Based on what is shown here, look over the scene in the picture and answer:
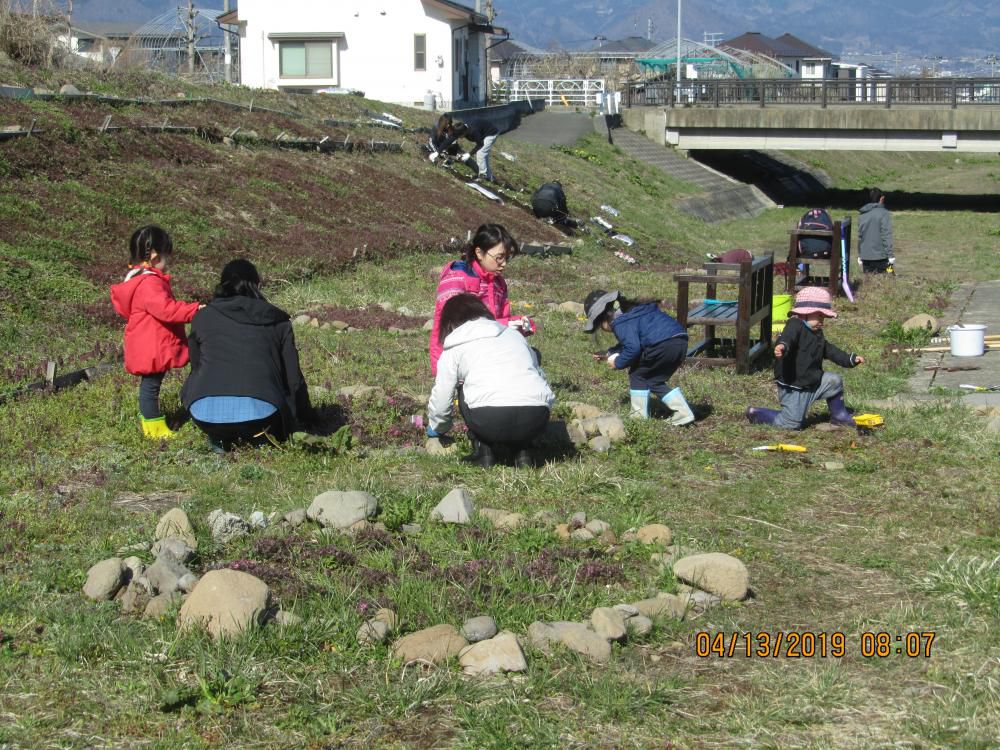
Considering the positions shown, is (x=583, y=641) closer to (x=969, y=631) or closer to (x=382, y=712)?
(x=382, y=712)

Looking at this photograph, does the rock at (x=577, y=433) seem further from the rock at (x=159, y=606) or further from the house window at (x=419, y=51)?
the house window at (x=419, y=51)

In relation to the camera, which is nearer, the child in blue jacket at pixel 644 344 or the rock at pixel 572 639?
the rock at pixel 572 639

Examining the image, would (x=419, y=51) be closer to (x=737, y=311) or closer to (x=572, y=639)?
(x=737, y=311)

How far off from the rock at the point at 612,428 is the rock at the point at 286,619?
12.0ft

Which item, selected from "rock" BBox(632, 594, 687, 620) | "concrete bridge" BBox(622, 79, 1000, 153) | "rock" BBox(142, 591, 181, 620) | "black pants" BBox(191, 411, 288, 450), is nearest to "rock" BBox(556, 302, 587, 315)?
"black pants" BBox(191, 411, 288, 450)

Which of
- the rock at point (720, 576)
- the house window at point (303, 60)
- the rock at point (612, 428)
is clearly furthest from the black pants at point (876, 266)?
the house window at point (303, 60)

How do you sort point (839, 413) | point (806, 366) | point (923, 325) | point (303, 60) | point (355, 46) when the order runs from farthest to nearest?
point (303, 60) → point (355, 46) → point (923, 325) → point (839, 413) → point (806, 366)

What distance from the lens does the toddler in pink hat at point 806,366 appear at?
863 cm

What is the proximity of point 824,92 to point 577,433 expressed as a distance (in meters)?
34.8

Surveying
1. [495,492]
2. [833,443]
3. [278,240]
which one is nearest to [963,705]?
[495,492]

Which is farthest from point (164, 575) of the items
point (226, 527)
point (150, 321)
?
point (150, 321)

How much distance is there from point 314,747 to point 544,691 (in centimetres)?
88

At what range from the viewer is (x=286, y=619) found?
4.82 m

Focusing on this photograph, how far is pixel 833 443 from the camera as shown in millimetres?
8266
